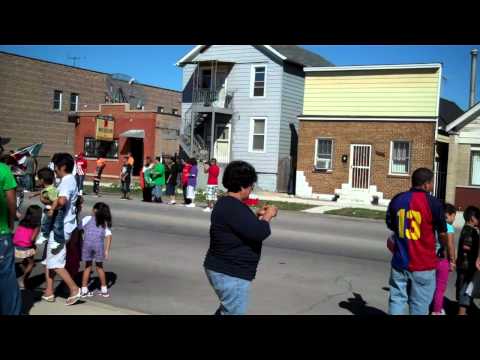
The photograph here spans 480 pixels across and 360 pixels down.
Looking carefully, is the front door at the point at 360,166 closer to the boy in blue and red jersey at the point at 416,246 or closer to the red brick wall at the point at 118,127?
the red brick wall at the point at 118,127

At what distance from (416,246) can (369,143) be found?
67.3 ft

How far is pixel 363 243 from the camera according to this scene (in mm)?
13047

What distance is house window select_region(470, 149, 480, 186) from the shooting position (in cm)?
2297

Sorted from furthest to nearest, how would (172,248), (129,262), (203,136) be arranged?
(203,136) → (172,248) → (129,262)

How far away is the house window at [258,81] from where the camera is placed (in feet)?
99.7

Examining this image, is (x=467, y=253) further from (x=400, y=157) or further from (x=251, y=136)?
(x=251, y=136)

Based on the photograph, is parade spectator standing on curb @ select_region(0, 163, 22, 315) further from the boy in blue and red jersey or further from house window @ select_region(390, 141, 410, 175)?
house window @ select_region(390, 141, 410, 175)

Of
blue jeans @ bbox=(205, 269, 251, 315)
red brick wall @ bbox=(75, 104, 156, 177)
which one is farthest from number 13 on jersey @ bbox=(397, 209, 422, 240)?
red brick wall @ bbox=(75, 104, 156, 177)

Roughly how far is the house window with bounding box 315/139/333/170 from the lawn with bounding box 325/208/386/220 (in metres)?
5.15

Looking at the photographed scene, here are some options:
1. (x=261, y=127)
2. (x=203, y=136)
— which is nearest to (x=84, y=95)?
(x=203, y=136)

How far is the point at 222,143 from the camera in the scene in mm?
31672

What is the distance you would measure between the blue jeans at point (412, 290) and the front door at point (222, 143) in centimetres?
2619

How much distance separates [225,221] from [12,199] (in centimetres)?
218
